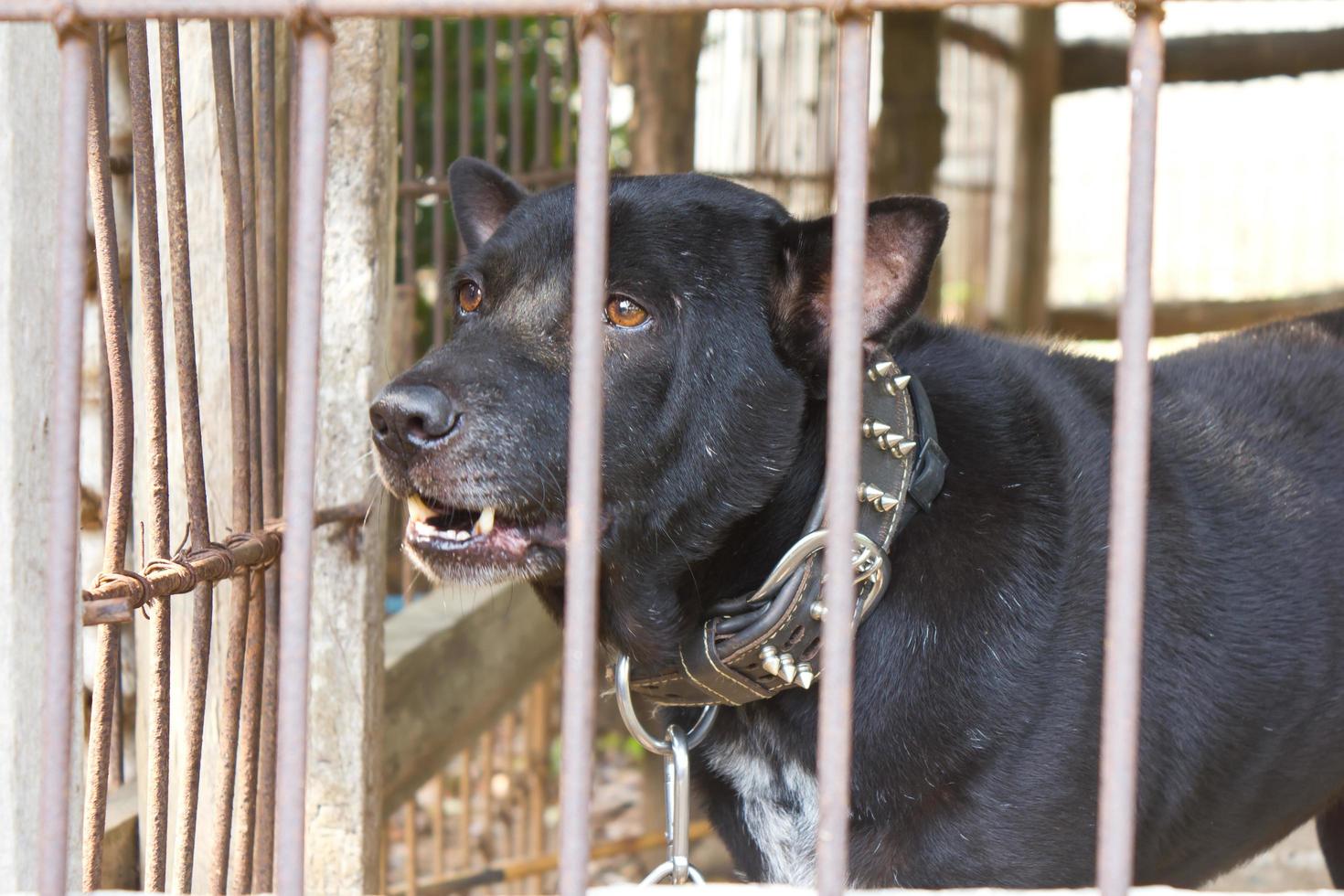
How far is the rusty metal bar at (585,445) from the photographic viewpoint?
4.03 ft

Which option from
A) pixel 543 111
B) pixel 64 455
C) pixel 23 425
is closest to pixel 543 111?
pixel 543 111

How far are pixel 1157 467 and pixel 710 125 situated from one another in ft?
12.4

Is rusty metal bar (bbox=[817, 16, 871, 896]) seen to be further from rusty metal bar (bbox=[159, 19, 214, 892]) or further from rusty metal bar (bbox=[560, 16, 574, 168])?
rusty metal bar (bbox=[560, 16, 574, 168])

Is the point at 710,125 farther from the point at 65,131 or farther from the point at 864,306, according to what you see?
the point at 65,131

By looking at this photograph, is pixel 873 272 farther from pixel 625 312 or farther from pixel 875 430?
pixel 625 312

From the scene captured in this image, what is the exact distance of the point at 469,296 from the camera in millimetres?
2379

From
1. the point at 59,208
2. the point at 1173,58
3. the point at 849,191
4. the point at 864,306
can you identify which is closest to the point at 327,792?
the point at 864,306

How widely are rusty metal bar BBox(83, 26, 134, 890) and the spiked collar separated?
89 centimetres

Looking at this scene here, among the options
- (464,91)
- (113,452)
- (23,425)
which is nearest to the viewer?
(23,425)

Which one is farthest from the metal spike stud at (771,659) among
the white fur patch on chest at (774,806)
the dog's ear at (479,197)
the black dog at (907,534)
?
the dog's ear at (479,197)

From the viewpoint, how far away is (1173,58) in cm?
729

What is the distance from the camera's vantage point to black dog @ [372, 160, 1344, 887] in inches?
80.6

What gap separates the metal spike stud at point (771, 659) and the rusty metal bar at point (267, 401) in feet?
3.06

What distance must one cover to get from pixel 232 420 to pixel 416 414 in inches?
17.4
